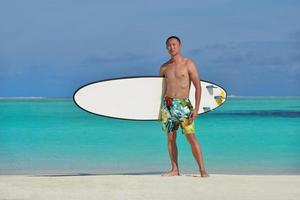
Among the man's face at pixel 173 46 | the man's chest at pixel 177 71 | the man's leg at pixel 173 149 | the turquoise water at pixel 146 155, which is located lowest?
the man's leg at pixel 173 149

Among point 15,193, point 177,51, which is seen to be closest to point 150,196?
point 15,193

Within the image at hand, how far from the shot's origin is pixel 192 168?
33.1 ft

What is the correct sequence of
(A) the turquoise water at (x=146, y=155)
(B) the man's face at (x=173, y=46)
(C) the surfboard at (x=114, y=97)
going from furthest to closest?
(A) the turquoise water at (x=146, y=155) < (C) the surfboard at (x=114, y=97) < (B) the man's face at (x=173, y=46)

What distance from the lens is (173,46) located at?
6188mm

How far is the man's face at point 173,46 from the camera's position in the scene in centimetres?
619

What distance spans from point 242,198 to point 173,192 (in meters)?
0.52

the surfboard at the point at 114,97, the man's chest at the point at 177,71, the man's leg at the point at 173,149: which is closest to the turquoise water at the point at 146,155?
the surfboard at the point at 114,97

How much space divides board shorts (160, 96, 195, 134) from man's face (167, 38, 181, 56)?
0.38 m

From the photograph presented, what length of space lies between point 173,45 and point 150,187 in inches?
47.8

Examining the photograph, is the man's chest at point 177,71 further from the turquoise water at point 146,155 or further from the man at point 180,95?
the turquoise water at point 146,155

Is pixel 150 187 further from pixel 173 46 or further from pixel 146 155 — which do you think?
pixel 146 155

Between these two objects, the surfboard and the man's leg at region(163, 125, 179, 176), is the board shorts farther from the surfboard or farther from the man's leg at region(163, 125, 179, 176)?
the surfboard

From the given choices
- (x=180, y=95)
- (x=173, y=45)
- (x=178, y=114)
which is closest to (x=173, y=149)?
(x=178, y=114)

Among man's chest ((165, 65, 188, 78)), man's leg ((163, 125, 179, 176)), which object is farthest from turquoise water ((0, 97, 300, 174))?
Result: man's chest ((165, 65, 188, 78))
